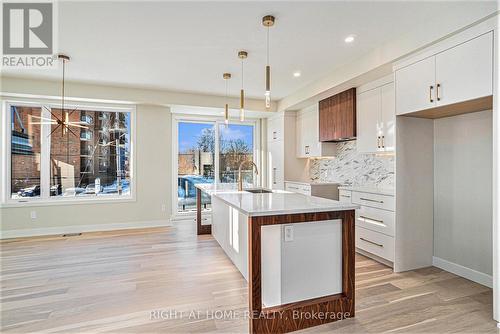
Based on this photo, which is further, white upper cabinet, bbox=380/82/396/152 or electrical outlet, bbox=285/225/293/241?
white upper cabinet, bbox=380/82/396/152

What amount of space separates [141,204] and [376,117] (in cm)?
439

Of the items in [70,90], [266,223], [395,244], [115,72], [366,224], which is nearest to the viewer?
[266,223]

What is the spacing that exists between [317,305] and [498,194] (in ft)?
5.44

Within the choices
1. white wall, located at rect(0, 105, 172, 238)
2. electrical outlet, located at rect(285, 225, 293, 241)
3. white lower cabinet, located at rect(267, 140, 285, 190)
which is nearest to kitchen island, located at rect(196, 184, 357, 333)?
electrical outlet, located at rect(285, 225, 293, 241)

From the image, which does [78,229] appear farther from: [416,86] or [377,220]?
[416,86]

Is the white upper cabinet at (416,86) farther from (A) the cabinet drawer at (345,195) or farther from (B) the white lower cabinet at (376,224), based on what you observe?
(A) the cabinet drawer at (345,195)

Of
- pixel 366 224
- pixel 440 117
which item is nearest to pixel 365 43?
pixel 440 117

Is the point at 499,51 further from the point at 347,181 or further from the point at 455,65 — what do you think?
the point at 347,181

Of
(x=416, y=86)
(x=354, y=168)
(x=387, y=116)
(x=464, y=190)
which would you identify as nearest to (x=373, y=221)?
(x=464, y=190)

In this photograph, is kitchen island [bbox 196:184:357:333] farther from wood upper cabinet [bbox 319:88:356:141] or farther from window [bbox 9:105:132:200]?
window [bbox 9:105:132:200]

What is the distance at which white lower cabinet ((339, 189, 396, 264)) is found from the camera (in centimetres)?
306

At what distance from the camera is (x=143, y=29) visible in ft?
8.85

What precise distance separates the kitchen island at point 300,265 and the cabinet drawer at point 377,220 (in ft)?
3.93

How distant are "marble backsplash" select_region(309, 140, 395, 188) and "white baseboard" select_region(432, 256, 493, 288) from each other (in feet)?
3.43
